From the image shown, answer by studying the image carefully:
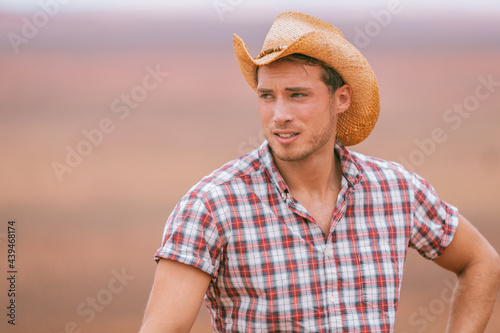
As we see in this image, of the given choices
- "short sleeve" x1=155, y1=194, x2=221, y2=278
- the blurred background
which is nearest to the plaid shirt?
"short sleeve" x1=155, y1=194, x2=221, y2=278

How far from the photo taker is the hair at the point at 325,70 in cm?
166

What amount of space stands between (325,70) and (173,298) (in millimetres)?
758

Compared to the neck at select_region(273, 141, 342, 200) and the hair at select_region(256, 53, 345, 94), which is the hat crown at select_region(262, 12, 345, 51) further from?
the neck at select_region(273, 141, 342, 200)

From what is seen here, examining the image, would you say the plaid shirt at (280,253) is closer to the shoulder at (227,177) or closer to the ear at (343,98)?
the shoulder at (227,177)

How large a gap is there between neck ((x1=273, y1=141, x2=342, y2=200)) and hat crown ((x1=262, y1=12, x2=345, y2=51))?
335mm

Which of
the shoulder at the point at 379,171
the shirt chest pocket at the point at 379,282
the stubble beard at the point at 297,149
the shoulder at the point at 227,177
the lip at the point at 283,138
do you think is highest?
the lip at the point at 283,138

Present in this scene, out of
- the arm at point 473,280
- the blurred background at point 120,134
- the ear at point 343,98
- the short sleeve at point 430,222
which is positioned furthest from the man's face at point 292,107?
the blurred background at point 120,134

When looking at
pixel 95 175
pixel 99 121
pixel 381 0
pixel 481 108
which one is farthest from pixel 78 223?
pixel 481 108

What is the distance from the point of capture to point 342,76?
1.79 m

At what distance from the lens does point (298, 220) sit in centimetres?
165

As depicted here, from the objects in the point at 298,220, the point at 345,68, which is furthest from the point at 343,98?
the point at 298,220

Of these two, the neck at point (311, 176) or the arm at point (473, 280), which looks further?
the arm at point (473, 280)

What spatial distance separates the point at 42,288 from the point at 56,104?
0.94 metres

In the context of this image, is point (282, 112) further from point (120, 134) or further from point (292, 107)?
point (120, 134)
